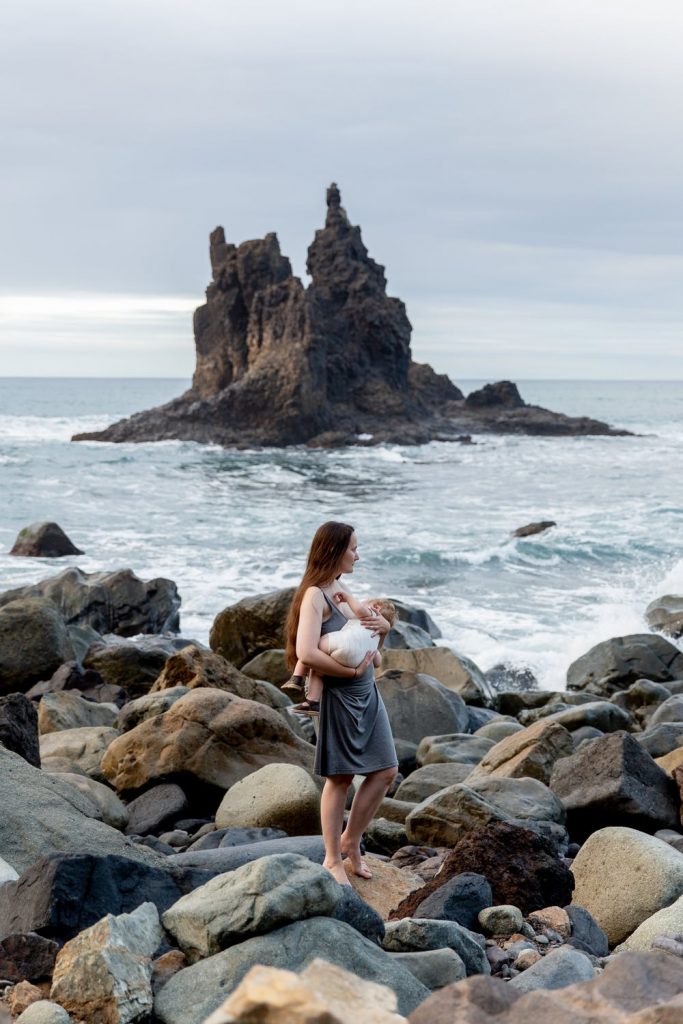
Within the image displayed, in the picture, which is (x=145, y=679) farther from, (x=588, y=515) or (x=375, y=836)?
(x=588, y=515)

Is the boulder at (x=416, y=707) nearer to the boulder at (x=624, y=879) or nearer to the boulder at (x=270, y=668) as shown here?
the boulder at (x=270, y=668)

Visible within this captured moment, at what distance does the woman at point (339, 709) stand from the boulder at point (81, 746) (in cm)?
351

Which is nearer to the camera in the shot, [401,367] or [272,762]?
[272,762]

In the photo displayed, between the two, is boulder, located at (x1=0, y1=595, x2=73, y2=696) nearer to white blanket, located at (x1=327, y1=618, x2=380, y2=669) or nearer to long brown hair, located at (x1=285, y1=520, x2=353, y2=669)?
long brown hair, located at (x1=285, y1=520, x2=353, y2=669)

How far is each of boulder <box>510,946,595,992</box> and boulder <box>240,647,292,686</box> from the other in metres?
8.95

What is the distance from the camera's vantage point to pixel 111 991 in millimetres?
3492

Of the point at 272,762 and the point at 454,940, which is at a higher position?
the point at 454,940

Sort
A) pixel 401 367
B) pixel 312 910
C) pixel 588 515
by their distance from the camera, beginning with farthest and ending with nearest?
pixel 401 367 → pixel 588 515 → pixel 312 910

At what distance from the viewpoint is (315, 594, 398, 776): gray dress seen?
5.57m

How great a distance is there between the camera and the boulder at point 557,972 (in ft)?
12.6

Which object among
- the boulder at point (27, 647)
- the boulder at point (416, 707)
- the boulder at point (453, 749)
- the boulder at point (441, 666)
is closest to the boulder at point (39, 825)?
the boulder at point (453, 749)

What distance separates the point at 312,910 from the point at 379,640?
2.03 meters

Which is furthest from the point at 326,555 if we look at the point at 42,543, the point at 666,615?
the point at 42,543

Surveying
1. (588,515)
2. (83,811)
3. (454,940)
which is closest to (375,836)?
(83,811)
